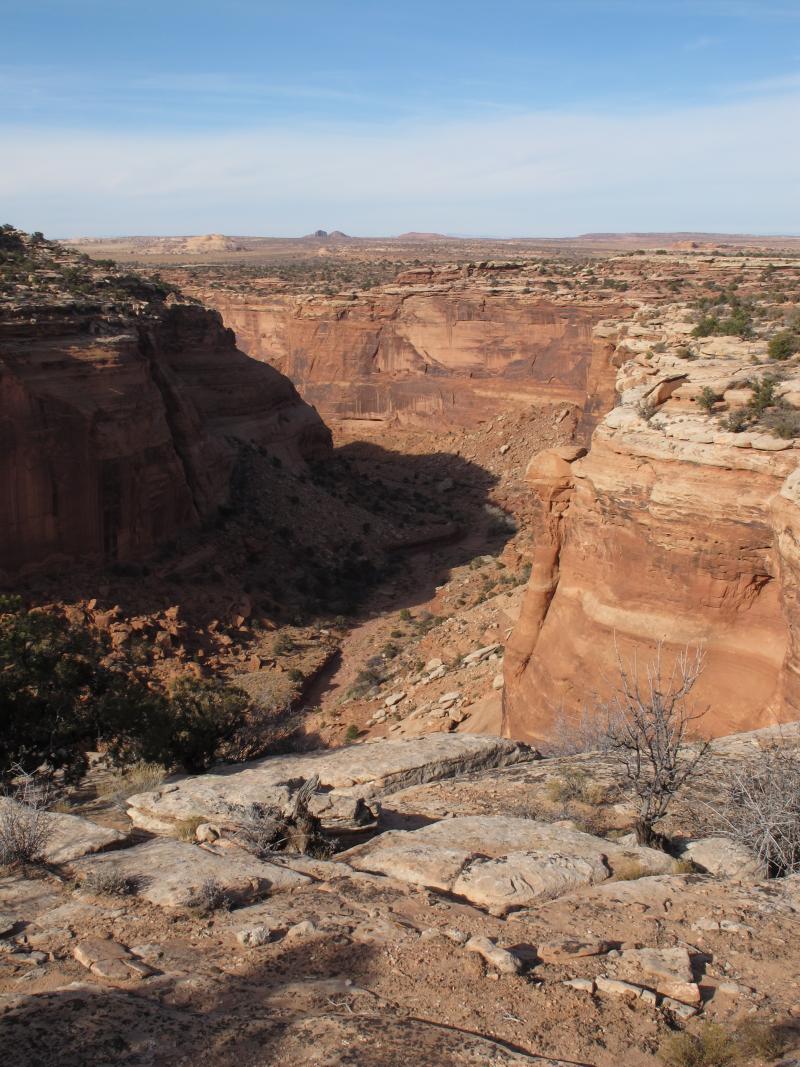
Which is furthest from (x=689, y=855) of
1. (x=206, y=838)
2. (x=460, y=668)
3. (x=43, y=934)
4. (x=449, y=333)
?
(x=449, y=333)

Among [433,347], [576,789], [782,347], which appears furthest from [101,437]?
[433,347]

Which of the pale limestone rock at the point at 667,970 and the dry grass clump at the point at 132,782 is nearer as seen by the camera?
the pale limestone rock at the point at 667,970

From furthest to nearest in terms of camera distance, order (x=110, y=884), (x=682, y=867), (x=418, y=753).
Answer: (x=418, y=753), (x=682, y=867), (x=110, y=884)

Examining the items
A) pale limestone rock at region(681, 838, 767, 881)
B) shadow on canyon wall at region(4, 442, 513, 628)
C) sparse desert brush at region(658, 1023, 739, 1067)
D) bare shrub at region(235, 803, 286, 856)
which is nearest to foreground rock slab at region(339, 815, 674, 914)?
pale limestone rock at region(681, 838, 767, 881)

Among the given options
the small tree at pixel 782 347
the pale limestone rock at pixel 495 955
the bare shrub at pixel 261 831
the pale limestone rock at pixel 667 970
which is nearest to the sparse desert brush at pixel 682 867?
the pale limestone rock at pixel 667 970

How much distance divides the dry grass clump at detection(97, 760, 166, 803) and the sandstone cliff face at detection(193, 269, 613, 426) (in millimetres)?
34536

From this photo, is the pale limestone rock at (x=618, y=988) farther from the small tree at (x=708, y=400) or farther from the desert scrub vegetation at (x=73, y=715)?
the small tree at (x=708, y=400)

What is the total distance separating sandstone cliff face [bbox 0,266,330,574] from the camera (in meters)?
23.7

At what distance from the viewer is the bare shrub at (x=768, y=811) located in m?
7.89

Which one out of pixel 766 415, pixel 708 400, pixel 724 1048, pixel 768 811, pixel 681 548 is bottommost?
pixel 768 811

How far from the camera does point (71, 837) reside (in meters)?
8.55

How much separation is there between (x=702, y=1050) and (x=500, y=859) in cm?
284

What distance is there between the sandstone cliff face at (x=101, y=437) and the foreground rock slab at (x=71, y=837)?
16343 millimetres

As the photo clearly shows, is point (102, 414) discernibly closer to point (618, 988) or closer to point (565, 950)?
point (565, 950)
